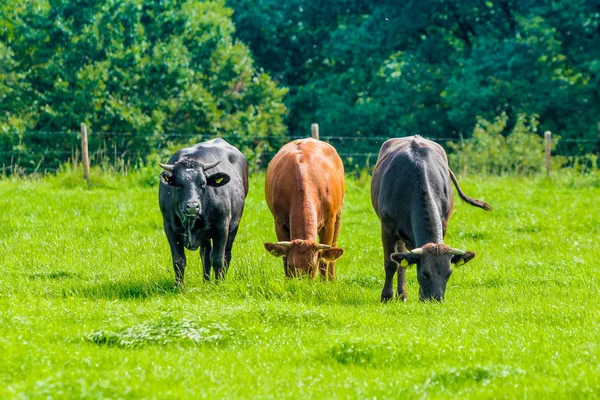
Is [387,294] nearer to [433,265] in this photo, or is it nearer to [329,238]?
[433,265]

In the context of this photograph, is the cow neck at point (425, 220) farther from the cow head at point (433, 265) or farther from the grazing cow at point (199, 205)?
the grazing cow at point (199, 205)

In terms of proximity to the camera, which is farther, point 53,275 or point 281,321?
point 53,275

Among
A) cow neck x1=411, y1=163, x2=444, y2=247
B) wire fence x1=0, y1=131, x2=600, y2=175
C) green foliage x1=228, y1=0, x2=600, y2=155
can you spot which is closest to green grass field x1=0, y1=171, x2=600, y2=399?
cow neck x1=411, y1=163, x2=444, y2=247

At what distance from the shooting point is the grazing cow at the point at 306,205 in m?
11.3

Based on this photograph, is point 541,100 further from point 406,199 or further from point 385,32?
point 406,199

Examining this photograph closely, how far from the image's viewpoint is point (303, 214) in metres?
11.9

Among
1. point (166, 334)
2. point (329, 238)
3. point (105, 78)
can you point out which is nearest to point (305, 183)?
point (329, 238)

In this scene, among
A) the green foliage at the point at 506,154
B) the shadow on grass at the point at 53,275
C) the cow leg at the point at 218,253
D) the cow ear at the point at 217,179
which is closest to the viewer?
the cow ear at the point at 217,179

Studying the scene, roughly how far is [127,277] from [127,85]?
21908 millimetres

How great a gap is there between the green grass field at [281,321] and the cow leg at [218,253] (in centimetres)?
17

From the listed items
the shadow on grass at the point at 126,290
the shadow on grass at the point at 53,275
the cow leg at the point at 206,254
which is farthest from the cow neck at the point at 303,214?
the shadow on grass at the point at 53,275

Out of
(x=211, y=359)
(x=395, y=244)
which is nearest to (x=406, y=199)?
(x=395, y=244)

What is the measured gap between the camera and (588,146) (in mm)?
39500

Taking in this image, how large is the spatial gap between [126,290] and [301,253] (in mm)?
2102
